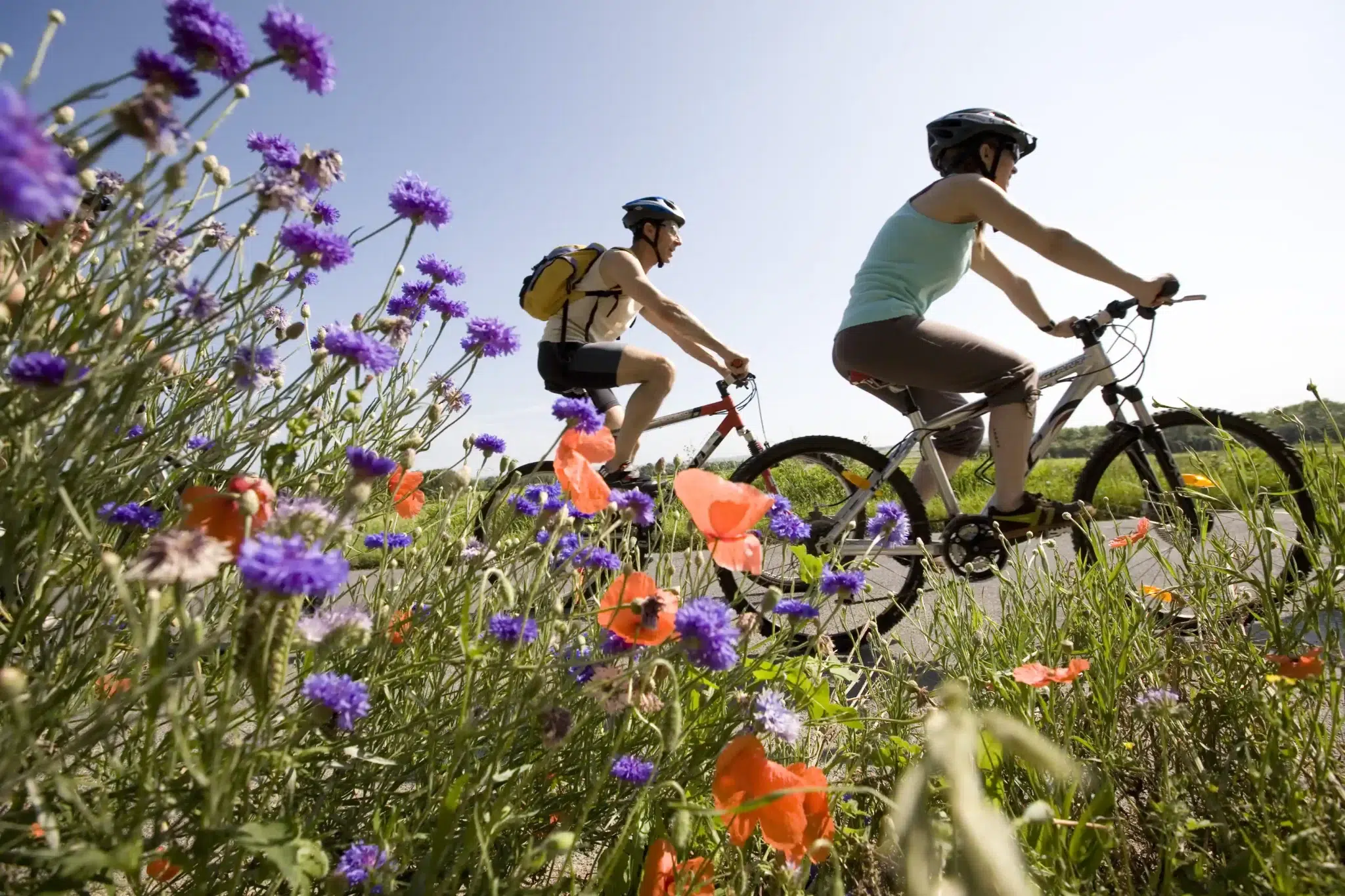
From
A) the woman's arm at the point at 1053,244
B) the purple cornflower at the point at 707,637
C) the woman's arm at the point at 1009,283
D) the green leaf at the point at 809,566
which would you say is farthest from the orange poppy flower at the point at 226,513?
the woman's arm at the point at 1009,283

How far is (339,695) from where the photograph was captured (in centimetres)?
71

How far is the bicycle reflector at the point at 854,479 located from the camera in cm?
323

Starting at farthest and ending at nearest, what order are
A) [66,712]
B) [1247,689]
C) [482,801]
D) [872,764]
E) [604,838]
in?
[872,764], [1247,689], [604,838], [66,712], [482,801]

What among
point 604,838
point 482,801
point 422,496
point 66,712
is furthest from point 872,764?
point 66,712

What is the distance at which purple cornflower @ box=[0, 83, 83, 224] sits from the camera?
353 millimetres

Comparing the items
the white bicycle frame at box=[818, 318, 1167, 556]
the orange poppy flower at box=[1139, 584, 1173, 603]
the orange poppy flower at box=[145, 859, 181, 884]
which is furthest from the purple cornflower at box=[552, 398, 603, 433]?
the white bicycle frame at box=[818, 318, 1167, 556]

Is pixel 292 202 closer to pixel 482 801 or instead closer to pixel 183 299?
pixel 183 299

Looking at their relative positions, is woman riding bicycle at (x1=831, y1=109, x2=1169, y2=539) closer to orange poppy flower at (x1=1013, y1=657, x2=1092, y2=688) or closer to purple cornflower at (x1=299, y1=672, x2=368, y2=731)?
orange poppy flower at (x1=1013, y1=657, x2=1092, y2=688)

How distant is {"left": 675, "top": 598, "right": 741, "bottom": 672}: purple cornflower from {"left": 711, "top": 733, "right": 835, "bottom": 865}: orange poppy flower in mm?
111

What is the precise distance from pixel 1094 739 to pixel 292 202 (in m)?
1.48

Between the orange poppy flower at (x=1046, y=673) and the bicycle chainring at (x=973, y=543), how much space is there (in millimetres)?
1974

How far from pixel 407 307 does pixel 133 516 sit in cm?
93

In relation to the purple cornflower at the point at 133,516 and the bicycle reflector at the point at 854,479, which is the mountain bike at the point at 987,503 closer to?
the bicycle reflector at the point at 854,479

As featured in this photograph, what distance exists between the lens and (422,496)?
1492mm
